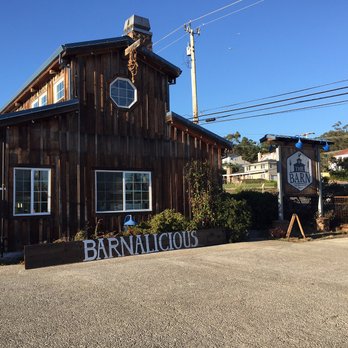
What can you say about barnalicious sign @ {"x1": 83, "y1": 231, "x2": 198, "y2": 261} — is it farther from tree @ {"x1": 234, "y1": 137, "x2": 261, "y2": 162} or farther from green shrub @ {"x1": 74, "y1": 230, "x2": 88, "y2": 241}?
tree @ {"x1": 234, "y1": 137, "x2": 261, "y2": 162}

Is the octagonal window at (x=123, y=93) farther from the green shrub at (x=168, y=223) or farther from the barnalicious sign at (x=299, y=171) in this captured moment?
the barnalicious sign at (x=299, y=171)

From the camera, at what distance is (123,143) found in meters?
14.3

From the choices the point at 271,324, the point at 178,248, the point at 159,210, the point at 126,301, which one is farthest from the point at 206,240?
the point at 271,324

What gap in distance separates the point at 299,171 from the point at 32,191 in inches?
403

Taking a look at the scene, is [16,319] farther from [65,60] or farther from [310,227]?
[310,227]

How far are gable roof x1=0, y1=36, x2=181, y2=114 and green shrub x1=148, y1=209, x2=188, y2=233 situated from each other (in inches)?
213

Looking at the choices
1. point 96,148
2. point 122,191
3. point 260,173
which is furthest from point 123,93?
point 260,173

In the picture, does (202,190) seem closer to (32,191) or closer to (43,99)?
(32,191)

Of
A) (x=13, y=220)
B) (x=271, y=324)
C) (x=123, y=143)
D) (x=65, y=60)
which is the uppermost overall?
(x=65, y=60)

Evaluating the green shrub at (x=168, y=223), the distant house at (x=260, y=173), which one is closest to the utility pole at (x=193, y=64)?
the green shrub at (x=168, y=223)

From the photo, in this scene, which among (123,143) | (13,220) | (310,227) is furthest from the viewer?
(310,227)

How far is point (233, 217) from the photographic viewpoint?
14.2 metres

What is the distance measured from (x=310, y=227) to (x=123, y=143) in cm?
898

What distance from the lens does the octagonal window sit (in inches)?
570
